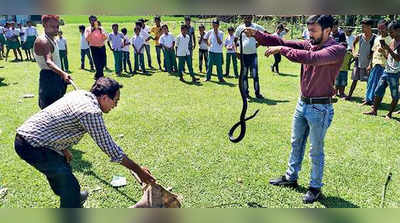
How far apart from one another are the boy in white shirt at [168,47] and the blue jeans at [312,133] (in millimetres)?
8451

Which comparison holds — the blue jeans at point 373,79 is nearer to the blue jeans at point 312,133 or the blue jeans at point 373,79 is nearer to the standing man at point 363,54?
the standing man at point 363,54

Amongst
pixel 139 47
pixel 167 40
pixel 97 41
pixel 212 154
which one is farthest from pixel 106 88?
pixel 139 47

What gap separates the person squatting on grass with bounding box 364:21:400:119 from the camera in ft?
22.5

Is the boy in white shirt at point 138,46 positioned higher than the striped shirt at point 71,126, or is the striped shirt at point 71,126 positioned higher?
the striped shirt at point 71,126

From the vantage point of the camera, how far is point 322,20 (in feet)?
11.1

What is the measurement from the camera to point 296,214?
2.20 metres

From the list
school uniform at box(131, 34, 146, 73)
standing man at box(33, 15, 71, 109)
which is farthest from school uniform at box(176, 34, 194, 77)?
standing man at box(33, 15, 71, 109)

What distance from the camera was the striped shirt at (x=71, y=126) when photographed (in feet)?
8.76

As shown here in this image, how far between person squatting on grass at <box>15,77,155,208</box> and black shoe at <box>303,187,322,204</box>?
2.03m

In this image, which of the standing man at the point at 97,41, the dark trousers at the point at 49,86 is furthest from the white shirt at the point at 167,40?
the dark trousers at the point at 49,86

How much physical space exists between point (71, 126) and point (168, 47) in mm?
9489

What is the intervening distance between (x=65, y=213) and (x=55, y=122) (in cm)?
82

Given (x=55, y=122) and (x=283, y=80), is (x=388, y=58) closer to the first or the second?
(x=283, y=80)

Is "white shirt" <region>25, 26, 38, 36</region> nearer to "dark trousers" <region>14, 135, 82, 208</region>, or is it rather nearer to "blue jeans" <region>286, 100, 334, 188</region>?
"dark trousers" <region>14, 135, 82, 208</region>
